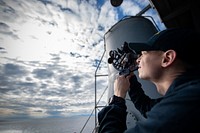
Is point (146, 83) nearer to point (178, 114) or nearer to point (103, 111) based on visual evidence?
point (103, 111)

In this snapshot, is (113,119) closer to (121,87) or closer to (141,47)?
(121,87)

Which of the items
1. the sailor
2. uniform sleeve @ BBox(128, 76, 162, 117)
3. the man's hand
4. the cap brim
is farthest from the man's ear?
uniform sleeve @ BBox(128, 76, 162, 117)

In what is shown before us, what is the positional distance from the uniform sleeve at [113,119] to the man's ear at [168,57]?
0.49 metres

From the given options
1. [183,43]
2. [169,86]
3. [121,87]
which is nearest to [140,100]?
[121,87]

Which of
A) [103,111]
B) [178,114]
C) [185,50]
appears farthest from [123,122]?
[185,50]

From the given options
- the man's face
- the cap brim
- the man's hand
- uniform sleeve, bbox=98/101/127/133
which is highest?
the cap brim

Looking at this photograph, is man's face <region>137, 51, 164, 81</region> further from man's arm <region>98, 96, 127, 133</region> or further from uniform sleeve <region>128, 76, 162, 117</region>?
uniform sleeve <region>128, 76, 162, 117</region>

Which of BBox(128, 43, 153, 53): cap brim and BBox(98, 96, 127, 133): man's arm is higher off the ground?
BBox(128, 43, 153, 53): cap brim

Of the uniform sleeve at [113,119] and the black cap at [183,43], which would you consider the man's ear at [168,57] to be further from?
the uniform sleeve at [113,119]

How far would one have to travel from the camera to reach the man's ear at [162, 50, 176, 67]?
1168mm

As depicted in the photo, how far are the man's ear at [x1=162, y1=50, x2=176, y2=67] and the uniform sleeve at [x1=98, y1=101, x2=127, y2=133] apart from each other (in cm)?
49

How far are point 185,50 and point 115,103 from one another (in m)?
0.69

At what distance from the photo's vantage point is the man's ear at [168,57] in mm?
1168

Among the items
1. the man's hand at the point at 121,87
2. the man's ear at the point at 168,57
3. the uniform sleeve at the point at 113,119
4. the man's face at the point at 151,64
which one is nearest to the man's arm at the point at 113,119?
the uniform sleeve at the point at 113,119
